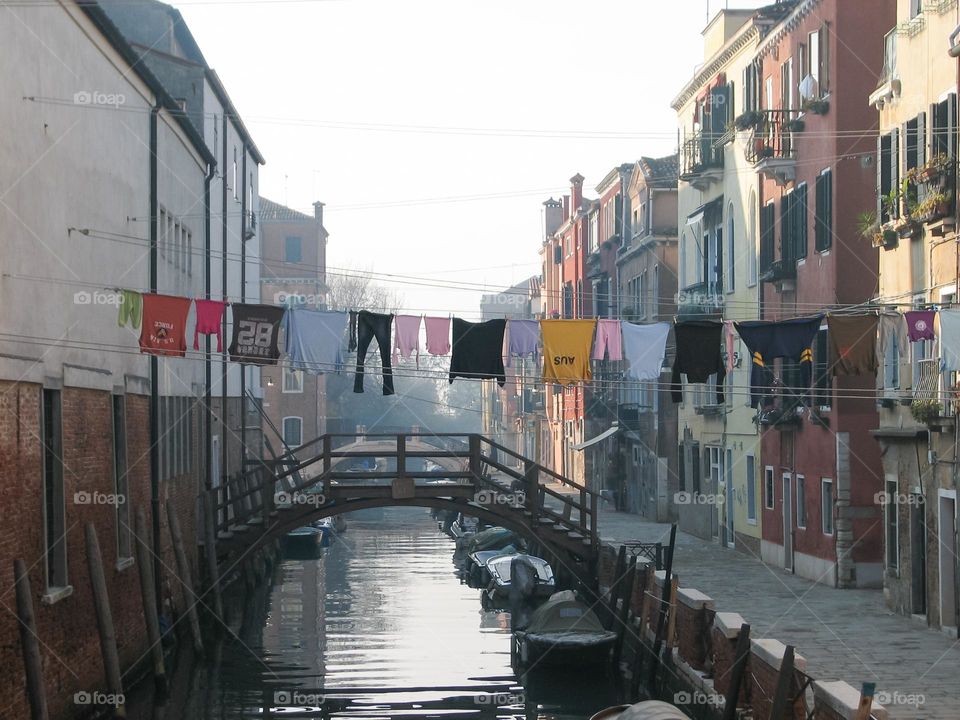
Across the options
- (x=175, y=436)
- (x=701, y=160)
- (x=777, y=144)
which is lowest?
(x=175, y=436)

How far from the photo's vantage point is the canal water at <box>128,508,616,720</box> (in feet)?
66.4

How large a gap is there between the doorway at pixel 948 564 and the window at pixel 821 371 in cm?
579

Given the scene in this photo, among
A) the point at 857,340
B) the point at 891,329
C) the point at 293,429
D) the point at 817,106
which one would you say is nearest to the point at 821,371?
the point at 817,106

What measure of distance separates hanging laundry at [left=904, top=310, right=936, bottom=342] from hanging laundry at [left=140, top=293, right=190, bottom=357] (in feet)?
31.4

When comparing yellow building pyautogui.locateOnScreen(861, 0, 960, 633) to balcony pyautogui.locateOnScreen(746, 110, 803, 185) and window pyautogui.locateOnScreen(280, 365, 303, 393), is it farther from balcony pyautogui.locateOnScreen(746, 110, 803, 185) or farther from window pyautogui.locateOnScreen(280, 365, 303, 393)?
window pyautogui.locateOnScreen(280, 365, 303, 393)

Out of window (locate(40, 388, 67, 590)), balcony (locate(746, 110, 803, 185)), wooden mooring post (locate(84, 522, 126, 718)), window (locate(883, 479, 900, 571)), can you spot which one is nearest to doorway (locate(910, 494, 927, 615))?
window (locate(883, 479, 900, 571))

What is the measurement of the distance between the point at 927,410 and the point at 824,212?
7.30 meters

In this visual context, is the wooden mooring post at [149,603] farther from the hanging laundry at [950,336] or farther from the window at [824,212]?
the window at [824,212]

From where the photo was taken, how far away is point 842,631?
747 inches

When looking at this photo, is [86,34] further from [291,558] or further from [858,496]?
[291,558]

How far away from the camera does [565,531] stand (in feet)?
91.1

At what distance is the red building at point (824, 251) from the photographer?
2417 centimetres

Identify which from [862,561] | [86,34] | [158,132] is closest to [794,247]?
[862,561]

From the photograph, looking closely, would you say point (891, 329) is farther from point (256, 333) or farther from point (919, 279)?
point (256, 333)
